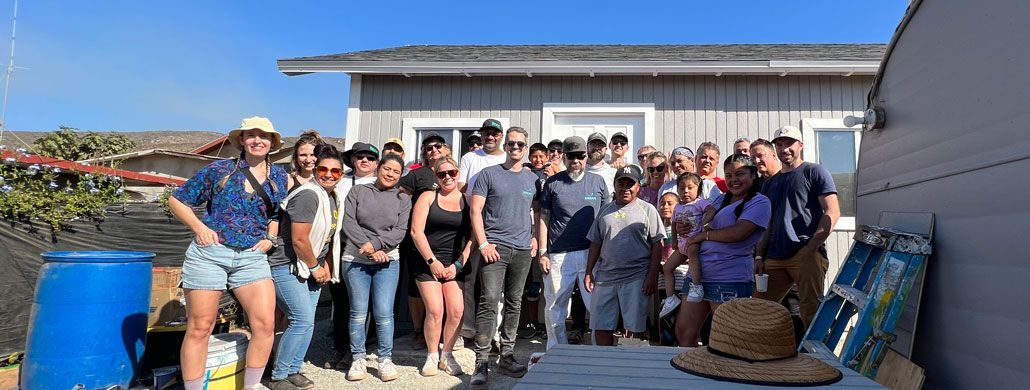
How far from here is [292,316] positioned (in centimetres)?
364

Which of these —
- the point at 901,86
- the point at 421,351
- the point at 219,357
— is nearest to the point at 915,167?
the point at 901,86

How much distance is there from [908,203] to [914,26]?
Result: 96cm

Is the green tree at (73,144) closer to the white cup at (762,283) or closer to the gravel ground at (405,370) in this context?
the gravel ground at (405,370)

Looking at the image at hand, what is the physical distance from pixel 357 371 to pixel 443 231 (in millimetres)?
1247

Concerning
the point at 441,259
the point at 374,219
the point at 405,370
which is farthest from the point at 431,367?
the point at 374,219

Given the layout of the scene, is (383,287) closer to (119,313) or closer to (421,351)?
(421,351)

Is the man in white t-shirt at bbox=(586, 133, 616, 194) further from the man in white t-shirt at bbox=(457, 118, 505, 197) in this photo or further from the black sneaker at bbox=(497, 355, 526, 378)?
the black sneaker at bbox=(497, 355, 526, 378)

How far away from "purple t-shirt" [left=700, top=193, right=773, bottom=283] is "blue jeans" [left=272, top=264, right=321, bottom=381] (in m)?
2.73

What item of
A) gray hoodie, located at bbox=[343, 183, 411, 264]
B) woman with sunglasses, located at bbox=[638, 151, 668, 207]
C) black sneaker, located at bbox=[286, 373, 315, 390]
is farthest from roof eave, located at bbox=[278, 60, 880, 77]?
black sneaker, located at bbox=[286, 373, 315, 390]

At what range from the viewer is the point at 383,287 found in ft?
13.1

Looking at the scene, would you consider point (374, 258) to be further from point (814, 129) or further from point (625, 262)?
point (814, 129)

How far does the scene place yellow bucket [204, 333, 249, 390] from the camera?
3.41 metres

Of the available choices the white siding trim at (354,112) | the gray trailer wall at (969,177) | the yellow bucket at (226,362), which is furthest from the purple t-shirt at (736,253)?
the white siding trim at (354,112)

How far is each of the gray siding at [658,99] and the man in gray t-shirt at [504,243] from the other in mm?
2726
